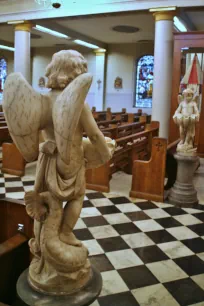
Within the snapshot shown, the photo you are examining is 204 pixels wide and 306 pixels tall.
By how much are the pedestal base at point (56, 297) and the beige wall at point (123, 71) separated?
14383 millimetres

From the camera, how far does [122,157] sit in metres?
6.20

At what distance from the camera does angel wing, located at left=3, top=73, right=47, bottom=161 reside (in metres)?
1.45

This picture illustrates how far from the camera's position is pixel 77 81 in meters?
1.41

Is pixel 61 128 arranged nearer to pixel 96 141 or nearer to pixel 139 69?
pixel 96 141

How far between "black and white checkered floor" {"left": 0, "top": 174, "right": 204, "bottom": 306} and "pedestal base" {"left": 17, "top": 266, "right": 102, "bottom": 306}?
0.95m

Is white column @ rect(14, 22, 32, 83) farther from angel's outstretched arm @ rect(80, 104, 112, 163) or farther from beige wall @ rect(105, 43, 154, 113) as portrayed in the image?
angel's outstretched arm @ rect(80, 104, 112, 163)

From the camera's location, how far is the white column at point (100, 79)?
15945 mm

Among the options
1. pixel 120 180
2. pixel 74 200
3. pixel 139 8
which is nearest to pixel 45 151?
pixel 74 200

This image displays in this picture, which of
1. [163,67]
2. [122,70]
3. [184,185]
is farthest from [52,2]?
[122,70]

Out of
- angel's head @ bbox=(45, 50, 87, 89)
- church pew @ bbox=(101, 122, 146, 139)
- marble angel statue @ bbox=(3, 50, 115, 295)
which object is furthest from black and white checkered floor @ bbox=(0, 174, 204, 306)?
angel's head @ bbox=(45, 50, 87, 89)

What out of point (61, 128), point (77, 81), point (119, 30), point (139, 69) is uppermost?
point (119, 30)

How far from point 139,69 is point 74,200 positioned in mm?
15014

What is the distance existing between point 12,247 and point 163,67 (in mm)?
6841

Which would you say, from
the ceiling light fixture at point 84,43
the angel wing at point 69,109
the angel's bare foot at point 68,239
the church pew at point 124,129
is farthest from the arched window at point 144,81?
the angel wing at point 69,109
